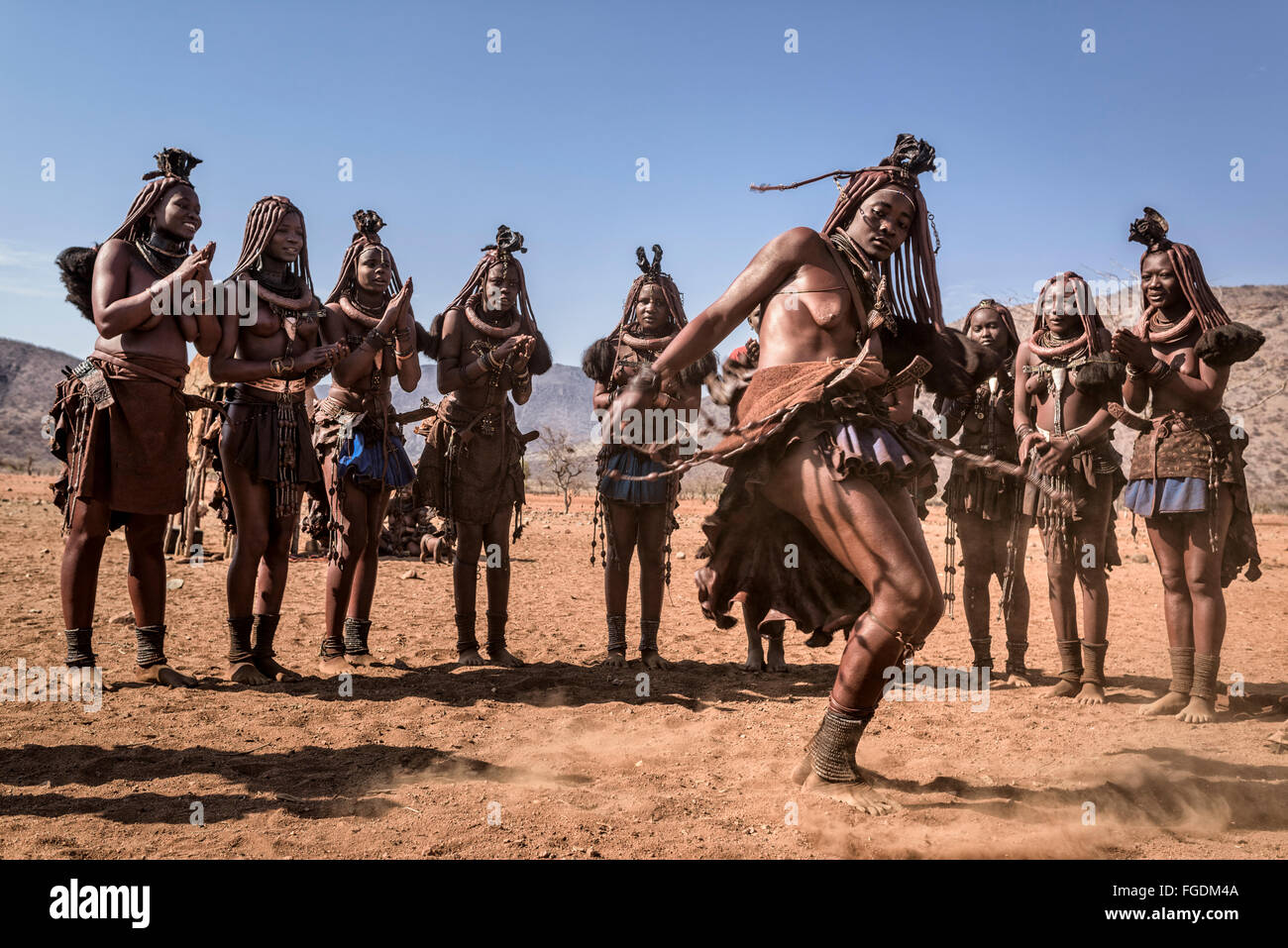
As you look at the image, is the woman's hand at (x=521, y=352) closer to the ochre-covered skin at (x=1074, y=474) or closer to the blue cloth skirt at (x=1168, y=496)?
the ochre-covered skin at (x=1074, y=474)

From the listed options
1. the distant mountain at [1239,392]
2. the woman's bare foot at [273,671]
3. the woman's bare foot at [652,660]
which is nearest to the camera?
the woman's bare foot at [273,671]

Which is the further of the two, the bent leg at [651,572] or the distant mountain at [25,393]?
the distant mountain at [25,393]

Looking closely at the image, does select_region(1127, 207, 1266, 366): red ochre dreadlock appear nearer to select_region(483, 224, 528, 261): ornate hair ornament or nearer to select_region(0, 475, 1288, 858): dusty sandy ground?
select_region(0, 475, 1288, 858): dusty sandy ground

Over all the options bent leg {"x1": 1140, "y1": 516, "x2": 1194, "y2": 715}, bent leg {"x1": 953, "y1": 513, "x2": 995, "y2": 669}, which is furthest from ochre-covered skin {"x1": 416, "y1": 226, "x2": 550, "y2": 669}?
bent leg {"x1": 1140, "y1": 516, "x2": 1194, "y2": 715}

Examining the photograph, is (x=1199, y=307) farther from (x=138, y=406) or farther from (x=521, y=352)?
(x=138, y=406)

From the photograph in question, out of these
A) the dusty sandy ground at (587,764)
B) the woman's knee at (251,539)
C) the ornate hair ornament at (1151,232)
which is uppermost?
the ornate hair ornament at (1151,232)

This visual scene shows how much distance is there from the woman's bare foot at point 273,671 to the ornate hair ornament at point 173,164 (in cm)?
285

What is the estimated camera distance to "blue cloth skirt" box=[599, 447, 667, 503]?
19.4ft

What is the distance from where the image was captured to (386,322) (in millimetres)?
5336

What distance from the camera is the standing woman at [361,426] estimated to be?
18.0ft

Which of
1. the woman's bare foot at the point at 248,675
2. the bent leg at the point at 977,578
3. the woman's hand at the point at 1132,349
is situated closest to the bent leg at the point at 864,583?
the woman's hand at the point at 1132,349

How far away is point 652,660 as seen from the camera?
591 centimetres

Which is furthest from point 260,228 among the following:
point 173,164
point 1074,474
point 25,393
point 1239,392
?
point 25,393

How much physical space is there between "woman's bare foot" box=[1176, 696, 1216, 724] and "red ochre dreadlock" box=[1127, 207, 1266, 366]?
6.15ft
